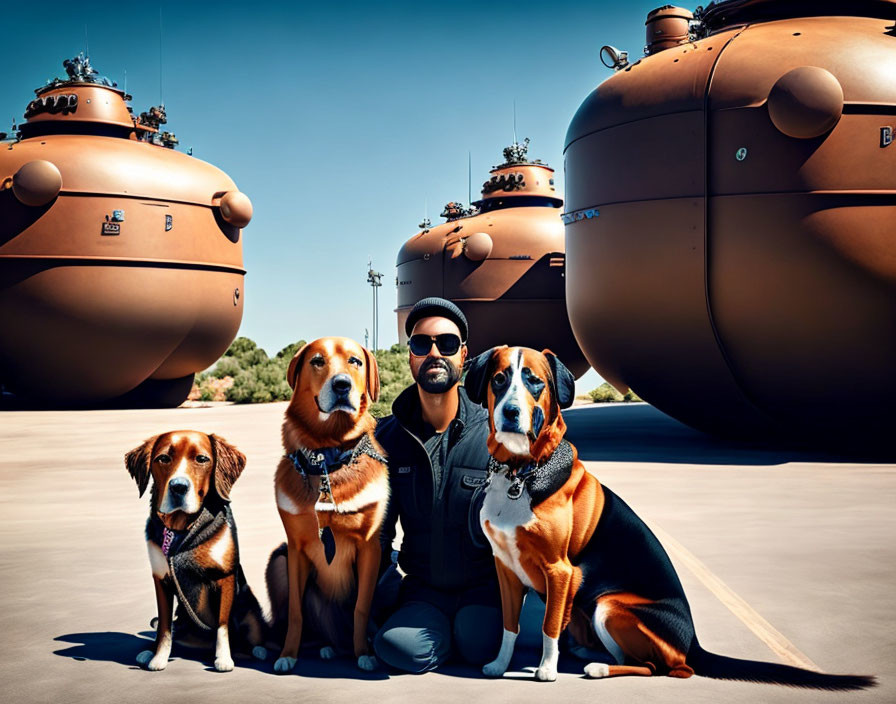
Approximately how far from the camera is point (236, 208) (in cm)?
1994

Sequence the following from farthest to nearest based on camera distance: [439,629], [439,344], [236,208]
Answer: [236,208], [439,344], [439,629]

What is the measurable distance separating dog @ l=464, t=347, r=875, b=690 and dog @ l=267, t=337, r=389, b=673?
1.50ft

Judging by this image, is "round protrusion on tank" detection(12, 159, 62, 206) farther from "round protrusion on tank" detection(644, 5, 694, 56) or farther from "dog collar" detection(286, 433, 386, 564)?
"dog collar" detection(286, 433, 386, 564)

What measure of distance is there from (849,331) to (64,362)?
1586 cm

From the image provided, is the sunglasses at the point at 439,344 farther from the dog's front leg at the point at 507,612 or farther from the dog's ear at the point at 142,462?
the dog's ear at the point at 142,462

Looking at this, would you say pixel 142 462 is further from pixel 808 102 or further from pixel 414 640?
pixel 808 102

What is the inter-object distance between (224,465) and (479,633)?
4.23ft

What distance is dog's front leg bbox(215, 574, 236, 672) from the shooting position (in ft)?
11.2

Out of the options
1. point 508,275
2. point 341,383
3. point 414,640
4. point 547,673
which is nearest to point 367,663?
point 414,640

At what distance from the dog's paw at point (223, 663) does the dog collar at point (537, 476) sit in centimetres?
135

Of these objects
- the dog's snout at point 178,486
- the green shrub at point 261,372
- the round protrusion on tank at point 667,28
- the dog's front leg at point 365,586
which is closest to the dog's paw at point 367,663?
the dog's front leg at point 365,586

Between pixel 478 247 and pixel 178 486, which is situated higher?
pixel 478 247

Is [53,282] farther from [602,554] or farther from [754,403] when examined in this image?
[602,554]

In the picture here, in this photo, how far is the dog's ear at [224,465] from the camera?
11.1 ft
